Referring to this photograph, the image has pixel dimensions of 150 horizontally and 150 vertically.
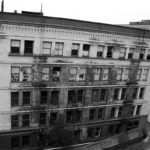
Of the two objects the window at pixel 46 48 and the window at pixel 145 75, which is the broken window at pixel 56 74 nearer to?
the window at pixel 46 48

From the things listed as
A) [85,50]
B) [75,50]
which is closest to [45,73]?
[75,50]

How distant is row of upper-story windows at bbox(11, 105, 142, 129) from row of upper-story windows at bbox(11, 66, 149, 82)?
16.0 feet

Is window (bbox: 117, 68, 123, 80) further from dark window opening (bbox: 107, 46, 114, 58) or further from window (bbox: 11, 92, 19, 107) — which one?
window (bbox: 11, 92, 19, 107)

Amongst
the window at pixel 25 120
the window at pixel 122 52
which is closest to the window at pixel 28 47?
the window at pixel 25 120

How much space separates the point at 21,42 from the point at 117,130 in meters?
21.3

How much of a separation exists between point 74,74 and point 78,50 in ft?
10.9

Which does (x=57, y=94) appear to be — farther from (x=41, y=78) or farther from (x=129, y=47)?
(x=129, y=47)

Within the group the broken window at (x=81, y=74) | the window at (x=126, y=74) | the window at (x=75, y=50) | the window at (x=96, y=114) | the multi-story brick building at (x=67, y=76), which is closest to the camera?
the multi-story brick building at (x=67, y=76)

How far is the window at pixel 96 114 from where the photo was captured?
96.4ft

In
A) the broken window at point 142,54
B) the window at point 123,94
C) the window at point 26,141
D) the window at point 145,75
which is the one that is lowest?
the window at point 26,141

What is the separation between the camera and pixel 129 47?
28250mm

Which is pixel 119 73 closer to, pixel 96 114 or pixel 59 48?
pixel 96 114

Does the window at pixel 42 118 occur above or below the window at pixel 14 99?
below

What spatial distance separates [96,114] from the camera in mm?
29594
